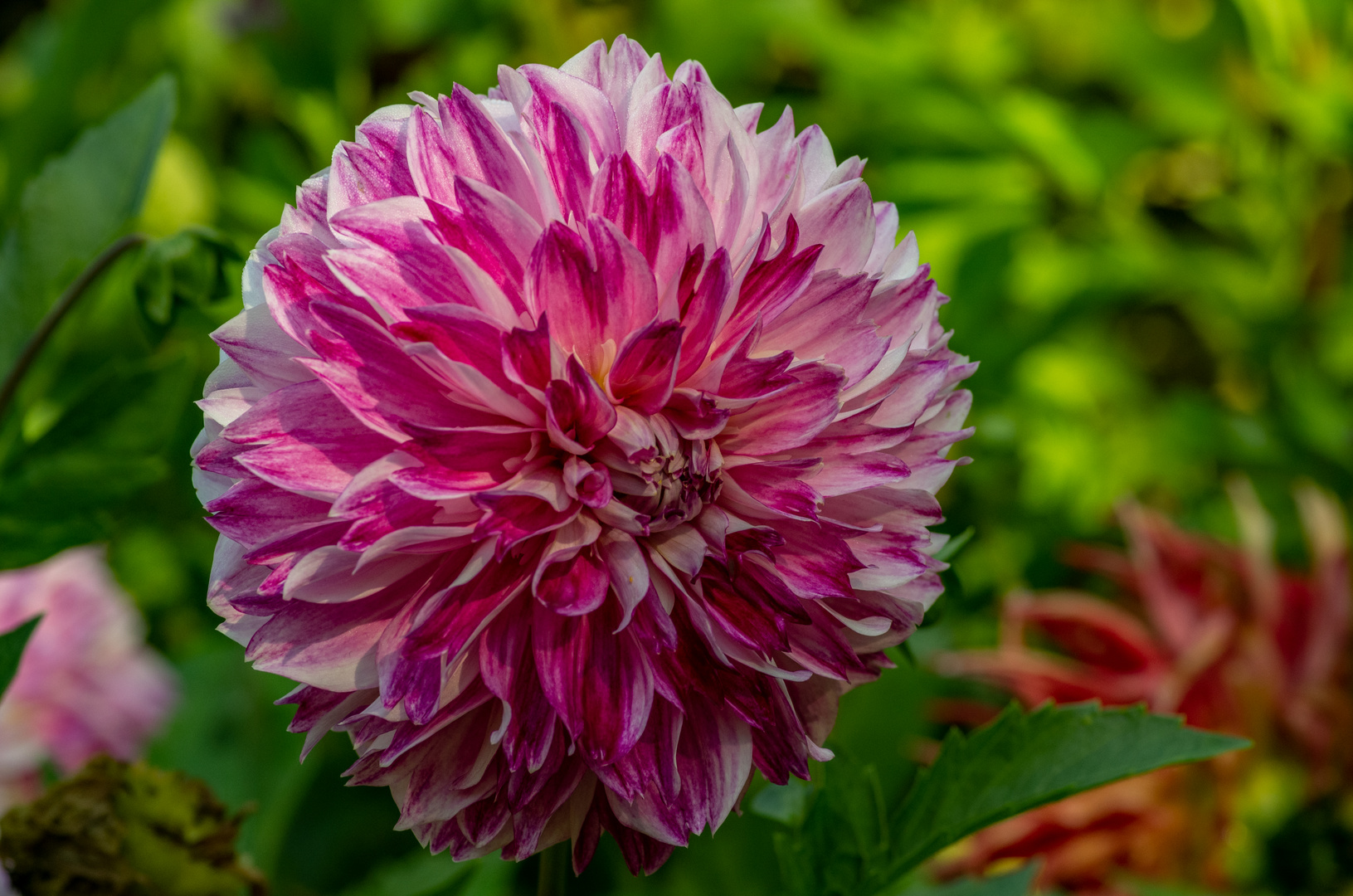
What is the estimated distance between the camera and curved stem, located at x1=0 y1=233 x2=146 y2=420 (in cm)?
67

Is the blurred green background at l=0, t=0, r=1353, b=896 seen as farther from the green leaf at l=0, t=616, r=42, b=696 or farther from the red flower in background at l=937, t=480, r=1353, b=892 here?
the green leaf at l=0, t=616, r=42, b=696

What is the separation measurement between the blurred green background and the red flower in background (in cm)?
11

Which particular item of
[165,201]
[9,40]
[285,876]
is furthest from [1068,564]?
[9,40]

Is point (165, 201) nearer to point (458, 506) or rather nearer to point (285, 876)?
point (285, 876)

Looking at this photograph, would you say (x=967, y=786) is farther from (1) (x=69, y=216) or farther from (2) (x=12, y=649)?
(1) (x=69, y=216)

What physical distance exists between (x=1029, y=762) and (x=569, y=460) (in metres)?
0.27

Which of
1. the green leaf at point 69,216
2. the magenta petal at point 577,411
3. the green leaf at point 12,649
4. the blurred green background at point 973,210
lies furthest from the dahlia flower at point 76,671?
the magenta petal at point 577,411

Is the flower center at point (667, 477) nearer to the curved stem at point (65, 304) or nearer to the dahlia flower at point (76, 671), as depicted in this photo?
the curved stem at point (65, 304)

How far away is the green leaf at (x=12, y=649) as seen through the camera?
577 millimetres

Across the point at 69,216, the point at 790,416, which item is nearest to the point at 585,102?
the point at 790,416

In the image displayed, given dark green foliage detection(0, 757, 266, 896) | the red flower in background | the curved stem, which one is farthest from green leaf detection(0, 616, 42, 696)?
the red flower in background

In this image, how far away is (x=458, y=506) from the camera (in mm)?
448

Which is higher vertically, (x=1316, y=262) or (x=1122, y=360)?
(x=1316, y=262)

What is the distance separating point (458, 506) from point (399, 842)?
72 cm
